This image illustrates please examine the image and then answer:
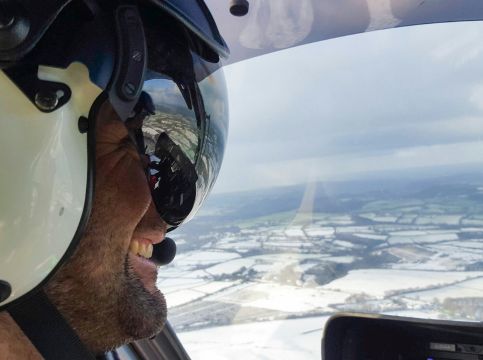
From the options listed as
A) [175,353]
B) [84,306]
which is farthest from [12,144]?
[175,353]

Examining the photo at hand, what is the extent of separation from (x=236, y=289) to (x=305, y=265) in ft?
1.33

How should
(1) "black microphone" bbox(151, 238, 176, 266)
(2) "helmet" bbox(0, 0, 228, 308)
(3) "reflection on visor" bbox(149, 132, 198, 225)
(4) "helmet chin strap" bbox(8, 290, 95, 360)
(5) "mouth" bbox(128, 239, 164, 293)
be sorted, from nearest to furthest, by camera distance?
(2) "helmet" bbox(0, 0, 228, 308) < (4) "helmet chin strap" bbox(8, 290, 95, 360) < (3) "reflection on visor" bbox(149, 132, 198, 225) < (5) "mouth" bbox(128, 239, 164, 293) < (1) "black microphone" bbox(151, 238, 176, 266)

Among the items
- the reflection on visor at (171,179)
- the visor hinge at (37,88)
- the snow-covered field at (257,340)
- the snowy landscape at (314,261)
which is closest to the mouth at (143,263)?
the reflection on visor at (171,179)

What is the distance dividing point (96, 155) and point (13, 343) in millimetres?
347

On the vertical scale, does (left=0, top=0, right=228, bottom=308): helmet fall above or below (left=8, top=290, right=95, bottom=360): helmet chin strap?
above

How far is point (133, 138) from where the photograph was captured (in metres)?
0.93

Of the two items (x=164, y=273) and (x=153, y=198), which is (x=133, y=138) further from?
(x=164, y=273)

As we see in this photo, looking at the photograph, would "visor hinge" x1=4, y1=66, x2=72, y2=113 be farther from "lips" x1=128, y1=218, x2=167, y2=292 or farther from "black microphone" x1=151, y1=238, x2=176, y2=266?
"black microphone" x1=151, y1=238, x2=176, y2=266

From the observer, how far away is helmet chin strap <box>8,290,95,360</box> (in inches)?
32.7

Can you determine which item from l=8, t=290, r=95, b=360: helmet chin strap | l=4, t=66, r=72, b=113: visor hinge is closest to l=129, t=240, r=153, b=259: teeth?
l=8, t=290, r=95, b=360: helmet chin strap

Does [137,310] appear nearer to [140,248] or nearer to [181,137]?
[140,248]

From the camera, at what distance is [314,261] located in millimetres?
2596

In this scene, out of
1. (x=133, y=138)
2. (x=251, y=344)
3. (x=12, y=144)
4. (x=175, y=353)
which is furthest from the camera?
(x=251, y=344)

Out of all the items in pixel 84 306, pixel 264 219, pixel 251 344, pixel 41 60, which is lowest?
pixel 251 344
